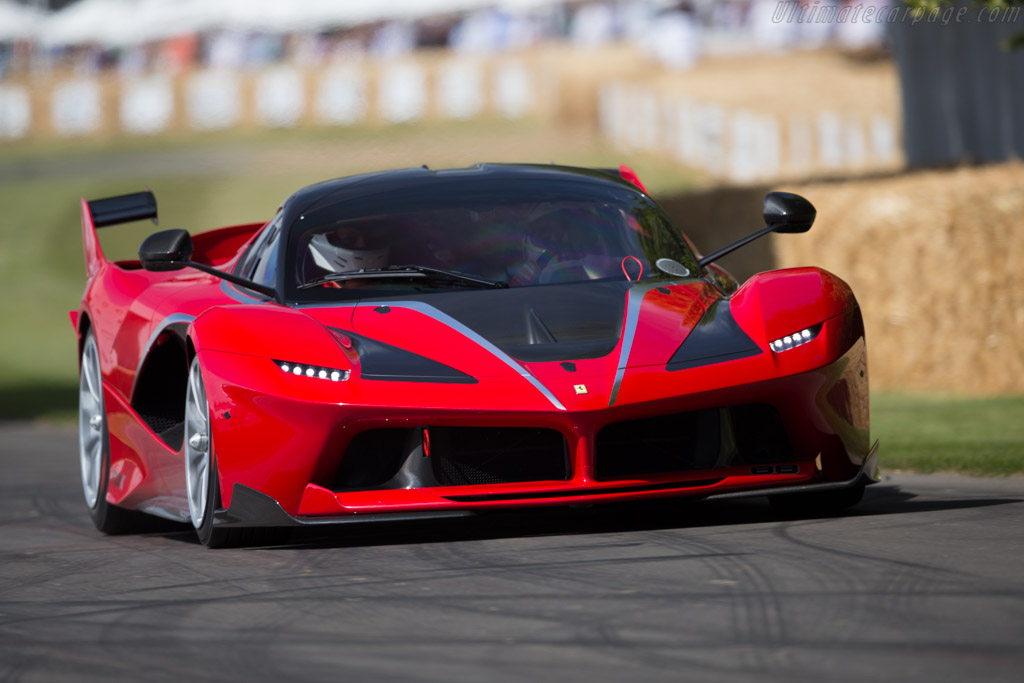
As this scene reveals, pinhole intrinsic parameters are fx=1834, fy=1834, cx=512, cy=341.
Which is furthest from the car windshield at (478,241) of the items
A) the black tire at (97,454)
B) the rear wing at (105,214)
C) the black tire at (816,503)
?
the rear wing at (105,214)

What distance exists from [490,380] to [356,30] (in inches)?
1871

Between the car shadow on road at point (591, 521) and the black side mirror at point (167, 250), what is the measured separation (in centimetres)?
101

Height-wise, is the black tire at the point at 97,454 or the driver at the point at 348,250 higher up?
the driver at the point at 348,250

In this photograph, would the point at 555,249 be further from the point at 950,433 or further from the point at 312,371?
the point at 950,433

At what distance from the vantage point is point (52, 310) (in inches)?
892

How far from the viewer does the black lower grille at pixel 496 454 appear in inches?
220

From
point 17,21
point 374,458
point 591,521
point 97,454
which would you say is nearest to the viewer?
point 374,458

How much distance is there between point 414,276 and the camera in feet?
21.0

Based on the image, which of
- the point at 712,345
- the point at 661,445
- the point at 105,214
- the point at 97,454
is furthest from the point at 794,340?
the point at 105,214

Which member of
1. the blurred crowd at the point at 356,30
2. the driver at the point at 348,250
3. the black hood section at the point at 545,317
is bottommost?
the blurred crowd at the point at 356,30

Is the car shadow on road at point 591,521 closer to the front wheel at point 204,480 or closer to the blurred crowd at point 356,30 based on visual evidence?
the front wheel at point 204,480

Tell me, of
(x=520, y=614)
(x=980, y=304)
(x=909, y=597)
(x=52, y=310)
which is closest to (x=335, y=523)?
(x=520, y=614)

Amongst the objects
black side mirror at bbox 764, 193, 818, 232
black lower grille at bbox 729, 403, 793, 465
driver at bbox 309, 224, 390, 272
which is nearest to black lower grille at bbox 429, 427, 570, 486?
black lower grille at bbox 729, 403, 793, 465

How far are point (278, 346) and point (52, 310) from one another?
17650mm
